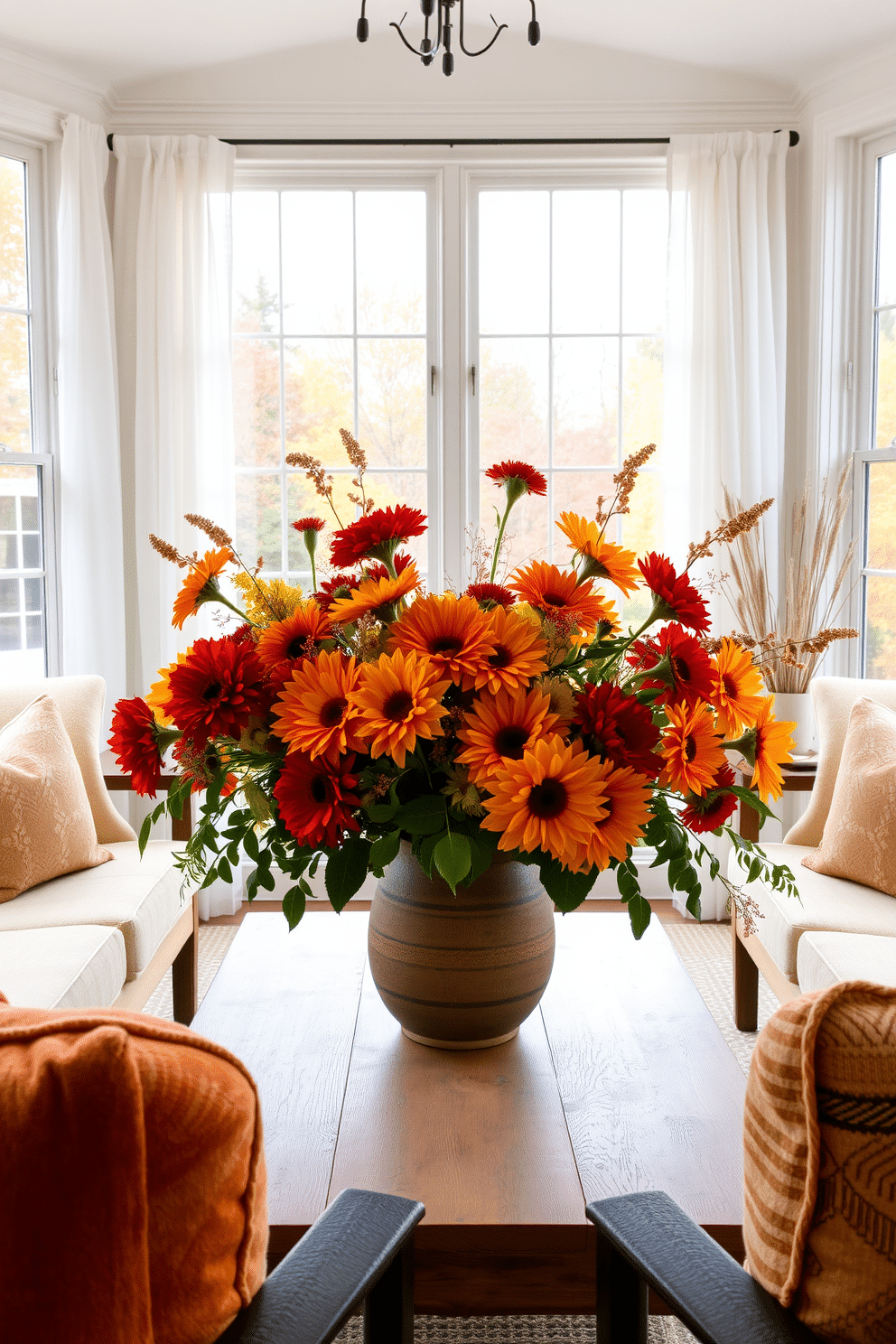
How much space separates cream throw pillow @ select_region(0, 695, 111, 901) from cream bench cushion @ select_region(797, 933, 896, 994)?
1.65 m

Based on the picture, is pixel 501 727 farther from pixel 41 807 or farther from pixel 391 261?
pixel 391 261

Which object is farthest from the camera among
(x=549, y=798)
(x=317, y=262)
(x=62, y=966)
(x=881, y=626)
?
(x=317, y=262)

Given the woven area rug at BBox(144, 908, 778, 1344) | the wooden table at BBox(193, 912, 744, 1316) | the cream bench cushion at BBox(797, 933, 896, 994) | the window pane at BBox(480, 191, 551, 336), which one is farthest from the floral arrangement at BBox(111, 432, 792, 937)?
the window pane at BBox(480, 191, 551, 336)

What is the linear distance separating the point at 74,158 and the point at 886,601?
316cm

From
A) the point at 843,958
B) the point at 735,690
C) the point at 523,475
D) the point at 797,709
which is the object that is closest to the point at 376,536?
the point at 523,475

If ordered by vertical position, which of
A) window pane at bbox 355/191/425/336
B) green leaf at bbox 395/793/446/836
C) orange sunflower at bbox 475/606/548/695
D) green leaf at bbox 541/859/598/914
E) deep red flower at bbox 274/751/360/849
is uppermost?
window pane at bbox 355/191/425/336

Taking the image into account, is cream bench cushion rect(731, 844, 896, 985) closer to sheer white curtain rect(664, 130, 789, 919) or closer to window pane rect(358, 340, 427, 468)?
sheer white curtain rect(664, 130, 789, 919)

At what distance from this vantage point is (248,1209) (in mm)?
610

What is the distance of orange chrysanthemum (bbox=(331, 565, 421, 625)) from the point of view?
1.15m

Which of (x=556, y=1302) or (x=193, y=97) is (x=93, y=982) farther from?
(x=193, y=97)

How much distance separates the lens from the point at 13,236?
3625mm

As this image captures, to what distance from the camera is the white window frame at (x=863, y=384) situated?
3646 millimetres

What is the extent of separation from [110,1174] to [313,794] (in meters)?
0.62

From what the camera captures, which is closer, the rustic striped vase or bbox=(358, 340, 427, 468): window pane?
the rustic striped vase
